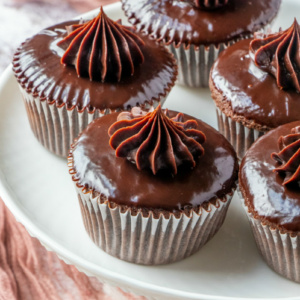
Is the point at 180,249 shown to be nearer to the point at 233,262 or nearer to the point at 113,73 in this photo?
the point at 233,262

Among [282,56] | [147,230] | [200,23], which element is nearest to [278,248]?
[147,230]

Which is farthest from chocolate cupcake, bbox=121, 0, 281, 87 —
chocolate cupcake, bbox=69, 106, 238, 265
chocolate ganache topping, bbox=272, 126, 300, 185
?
chocolate ganache topping, bbox=272, 126, 300, 185

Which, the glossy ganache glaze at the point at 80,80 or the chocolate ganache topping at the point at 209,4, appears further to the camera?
the chocolate ganache topping at the point at 209,4

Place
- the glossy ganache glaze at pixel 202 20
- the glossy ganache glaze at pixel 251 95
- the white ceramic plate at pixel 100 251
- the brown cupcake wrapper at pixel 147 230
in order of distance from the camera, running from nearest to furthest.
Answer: the brown cupcake wrapper at pixel 147 230
the white ceramic plate at pixel 100 251
the glossy ganache glaze at pixel 251 95
the glossy ganache glaze at pixel 202 20

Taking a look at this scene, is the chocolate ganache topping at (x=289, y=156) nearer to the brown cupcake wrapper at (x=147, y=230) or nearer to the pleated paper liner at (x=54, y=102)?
the brown cupcake wrapper at (x=147, y=230)

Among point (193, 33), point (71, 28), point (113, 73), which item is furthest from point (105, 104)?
point (193, 33)

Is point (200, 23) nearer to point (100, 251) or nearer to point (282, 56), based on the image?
point (282, 56)

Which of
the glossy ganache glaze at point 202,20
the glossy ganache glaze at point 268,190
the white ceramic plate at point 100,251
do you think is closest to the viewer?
the glossy ganache glaze at point 268,190

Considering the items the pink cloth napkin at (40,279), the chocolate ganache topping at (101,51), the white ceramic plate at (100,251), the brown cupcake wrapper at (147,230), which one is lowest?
the pink cloth napkin at (40,279)

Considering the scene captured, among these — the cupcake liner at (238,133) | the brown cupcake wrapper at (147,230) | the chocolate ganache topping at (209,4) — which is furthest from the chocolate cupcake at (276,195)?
the chocolate ganache topping at (209,4)
